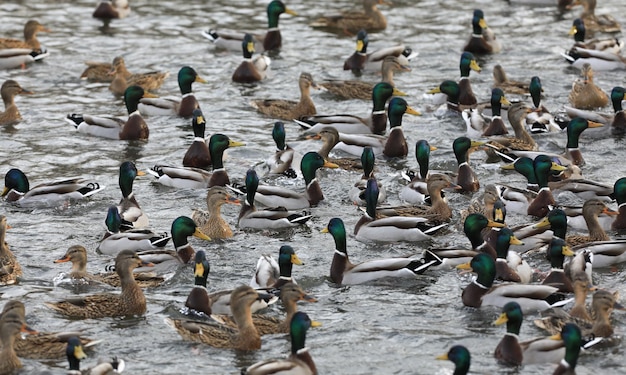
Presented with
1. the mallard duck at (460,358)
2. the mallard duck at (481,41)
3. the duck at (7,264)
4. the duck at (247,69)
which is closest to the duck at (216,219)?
the duck at (7,264)

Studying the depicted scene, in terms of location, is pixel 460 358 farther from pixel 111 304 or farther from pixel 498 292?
pixel 111 304

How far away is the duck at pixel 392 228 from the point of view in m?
14.6

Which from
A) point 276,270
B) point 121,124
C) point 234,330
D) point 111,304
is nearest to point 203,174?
point 121,124

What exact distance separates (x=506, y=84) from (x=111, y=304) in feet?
30.4

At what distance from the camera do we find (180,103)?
1958 centimetres

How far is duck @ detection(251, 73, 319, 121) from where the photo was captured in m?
19.2

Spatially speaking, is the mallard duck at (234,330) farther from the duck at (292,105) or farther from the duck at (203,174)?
the duck at (292,105)

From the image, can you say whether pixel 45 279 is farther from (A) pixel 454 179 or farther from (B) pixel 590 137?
(B) pixel 590 137

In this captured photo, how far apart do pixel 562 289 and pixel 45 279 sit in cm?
498

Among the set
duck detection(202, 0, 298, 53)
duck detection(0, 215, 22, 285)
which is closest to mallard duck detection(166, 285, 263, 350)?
duck detection(0, 215, 22, 285)

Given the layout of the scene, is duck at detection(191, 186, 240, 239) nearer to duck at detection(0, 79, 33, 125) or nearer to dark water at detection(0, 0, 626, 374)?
dark water at detection(0, 0, 626, 374)

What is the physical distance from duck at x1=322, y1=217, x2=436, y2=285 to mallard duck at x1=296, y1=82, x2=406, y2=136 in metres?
4.94

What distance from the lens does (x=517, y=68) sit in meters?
21.7

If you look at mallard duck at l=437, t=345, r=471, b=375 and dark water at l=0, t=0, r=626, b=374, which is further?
dark water at l=0, t=0, r=626, b=374
